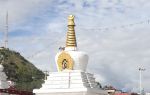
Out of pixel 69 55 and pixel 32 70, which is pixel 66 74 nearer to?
pixel 69 55

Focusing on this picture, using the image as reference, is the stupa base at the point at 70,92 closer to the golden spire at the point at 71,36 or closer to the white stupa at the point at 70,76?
the white stupa at the point at 70,76

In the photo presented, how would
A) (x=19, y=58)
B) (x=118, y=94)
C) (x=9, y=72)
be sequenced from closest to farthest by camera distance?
(x=118, y=94) → (x=9, y=72) → (x=19, y=58)

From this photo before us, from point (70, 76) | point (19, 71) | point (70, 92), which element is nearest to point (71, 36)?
point (70, 76)

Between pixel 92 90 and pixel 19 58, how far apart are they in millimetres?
90628

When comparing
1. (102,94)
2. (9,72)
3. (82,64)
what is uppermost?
(9,72)

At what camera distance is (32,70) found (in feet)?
380

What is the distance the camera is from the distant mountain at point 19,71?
3656 inches

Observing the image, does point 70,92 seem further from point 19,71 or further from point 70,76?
point 19,71

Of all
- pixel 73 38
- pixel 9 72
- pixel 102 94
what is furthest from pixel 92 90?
pixel 9 72

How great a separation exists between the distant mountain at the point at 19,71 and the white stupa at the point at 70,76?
50958 millimetres

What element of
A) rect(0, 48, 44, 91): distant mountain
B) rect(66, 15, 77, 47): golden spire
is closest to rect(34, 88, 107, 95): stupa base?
rect(66, 15, 77, 47): golden spire

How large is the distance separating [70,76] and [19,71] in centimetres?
7111

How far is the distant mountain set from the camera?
92.9 m

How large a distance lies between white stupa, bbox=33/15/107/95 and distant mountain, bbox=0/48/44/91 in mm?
50958
